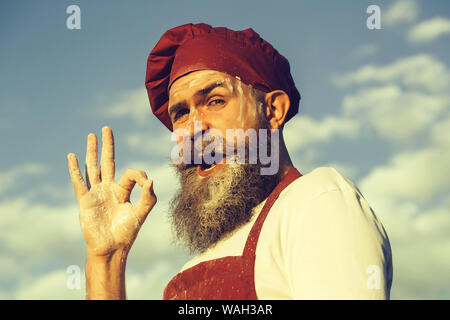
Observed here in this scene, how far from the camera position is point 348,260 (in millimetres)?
3449

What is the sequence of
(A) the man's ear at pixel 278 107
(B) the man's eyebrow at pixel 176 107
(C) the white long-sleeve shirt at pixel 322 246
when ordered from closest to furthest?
(C) the white long-sleeve shirt at pixel 322 246 < (B) the man's eyebrow at pixel 176 107 < (A) the man's ear at pixel 278 107

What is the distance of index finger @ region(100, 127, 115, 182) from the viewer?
5.19 m

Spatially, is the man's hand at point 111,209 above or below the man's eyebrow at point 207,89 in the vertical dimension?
below

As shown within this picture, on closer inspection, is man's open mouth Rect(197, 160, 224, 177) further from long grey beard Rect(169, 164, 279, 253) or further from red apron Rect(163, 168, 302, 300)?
red apron Rect(163, 168, 302, 300)

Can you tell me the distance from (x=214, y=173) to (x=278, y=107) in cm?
75

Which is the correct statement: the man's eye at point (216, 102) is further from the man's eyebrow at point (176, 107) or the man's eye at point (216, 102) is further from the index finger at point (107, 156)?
the index finger at point (107, 156)

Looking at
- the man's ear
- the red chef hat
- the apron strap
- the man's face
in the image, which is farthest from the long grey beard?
the red chef hat

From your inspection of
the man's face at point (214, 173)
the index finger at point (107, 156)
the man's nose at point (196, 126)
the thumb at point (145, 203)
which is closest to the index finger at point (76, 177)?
the index finger at point (107, 156)

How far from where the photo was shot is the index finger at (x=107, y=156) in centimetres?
519

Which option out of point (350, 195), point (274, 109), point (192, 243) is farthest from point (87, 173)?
point (350, 195)

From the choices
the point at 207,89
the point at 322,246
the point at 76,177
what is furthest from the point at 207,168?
the point at 322,246

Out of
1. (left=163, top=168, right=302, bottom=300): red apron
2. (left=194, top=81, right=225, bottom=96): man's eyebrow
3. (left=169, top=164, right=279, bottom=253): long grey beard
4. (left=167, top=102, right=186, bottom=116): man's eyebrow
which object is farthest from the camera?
(left=167, top=102, right=186, bottom=116): man's eyebrow
